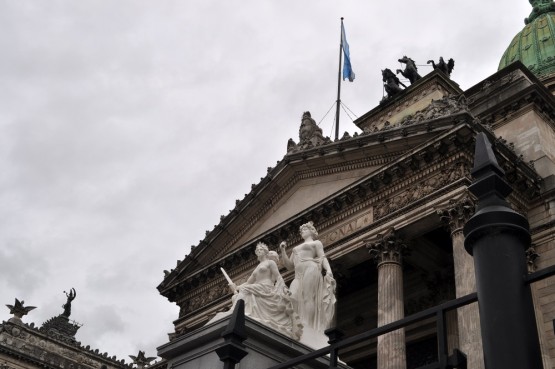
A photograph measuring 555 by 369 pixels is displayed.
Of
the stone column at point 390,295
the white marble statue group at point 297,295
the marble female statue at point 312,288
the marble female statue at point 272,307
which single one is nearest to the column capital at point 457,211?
the stone column at point 390,295

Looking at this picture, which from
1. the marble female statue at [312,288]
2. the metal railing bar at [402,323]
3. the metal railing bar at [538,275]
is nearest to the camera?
the metal railing bar at [538,275]

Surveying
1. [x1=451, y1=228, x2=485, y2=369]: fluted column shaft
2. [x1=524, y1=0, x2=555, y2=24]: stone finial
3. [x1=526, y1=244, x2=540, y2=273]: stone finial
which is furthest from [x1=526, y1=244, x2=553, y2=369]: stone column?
[x1=524, y1=0, x2=555, y2=24]: stone finial

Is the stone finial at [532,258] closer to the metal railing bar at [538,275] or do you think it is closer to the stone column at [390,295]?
the stone column at [390,295]

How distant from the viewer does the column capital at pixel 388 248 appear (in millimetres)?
17875

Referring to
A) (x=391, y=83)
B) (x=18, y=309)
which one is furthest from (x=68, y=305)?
(x=391, y=83)

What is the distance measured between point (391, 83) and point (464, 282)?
51.9 ft

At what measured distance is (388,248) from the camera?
17984 millimetres

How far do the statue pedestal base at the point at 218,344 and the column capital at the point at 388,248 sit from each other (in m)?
11.9

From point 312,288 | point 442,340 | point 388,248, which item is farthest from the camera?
point 388,248

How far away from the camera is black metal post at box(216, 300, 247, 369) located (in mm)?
3658

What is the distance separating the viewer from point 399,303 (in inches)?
656

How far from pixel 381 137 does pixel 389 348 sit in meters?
6.91

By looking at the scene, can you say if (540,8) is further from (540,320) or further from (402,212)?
(540,320)

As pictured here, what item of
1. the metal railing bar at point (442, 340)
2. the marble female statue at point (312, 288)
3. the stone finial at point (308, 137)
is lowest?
the metal railing bar at point (442, 340)
